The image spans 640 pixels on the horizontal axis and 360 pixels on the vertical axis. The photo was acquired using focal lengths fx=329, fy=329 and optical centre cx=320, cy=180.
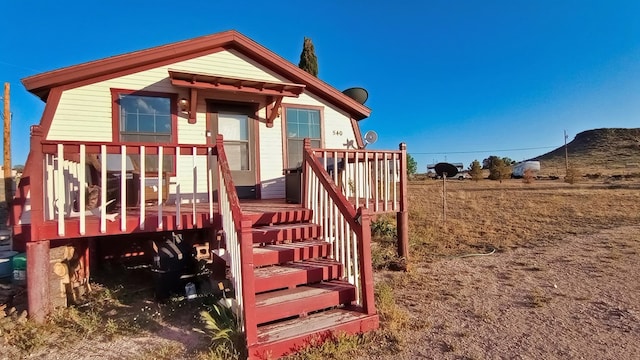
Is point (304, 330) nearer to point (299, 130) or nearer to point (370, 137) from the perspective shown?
point (299, 130)

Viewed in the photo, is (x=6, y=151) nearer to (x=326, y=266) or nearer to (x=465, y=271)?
(x=326, y=266)

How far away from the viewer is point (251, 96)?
6.39m

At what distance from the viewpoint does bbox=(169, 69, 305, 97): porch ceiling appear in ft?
17.6

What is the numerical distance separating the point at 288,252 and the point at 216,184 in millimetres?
2762

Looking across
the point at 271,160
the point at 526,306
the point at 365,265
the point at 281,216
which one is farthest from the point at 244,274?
the point at 271,160

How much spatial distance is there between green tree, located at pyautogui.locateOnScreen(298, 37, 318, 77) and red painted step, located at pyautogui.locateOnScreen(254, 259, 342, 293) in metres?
8.88

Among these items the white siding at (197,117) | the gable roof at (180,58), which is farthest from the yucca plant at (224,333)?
the gable roof at (180,58)

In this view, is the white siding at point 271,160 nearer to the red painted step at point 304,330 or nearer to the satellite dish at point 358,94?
the satellite dish at point 358,94

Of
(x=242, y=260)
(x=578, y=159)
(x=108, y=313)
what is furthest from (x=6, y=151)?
(x=578, y=159)

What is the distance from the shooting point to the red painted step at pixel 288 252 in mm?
3605

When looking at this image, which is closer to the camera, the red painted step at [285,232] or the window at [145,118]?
the red painted step at [285,232]

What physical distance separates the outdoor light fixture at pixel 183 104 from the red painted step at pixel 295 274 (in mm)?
3680

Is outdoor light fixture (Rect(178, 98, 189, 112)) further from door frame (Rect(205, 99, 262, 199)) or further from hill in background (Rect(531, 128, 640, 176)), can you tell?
hill in background (Rect(531, 128, 640, 176))

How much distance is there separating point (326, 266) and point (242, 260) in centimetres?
117
